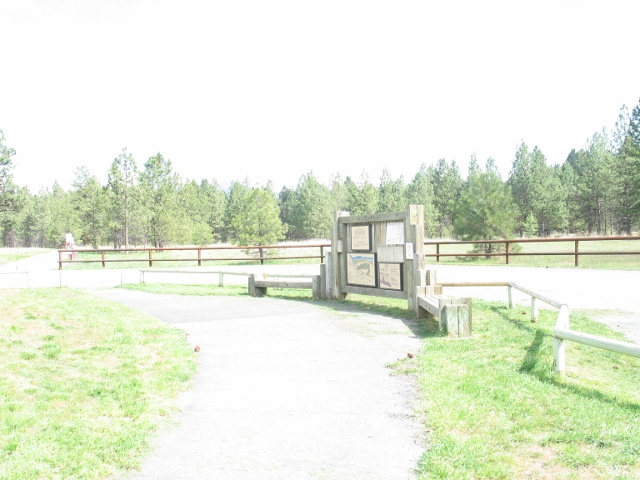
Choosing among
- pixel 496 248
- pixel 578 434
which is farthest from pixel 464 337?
pixel 496 248

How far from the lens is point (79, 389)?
4.62 metres

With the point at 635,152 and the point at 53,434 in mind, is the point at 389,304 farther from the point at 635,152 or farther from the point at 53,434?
the point at 635,152

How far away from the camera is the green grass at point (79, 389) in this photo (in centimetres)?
336

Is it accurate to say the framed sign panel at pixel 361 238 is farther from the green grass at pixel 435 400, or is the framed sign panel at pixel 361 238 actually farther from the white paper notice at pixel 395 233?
the green grass at pixel 435 400

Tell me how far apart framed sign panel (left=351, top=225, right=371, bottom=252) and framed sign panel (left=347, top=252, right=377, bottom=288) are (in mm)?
127

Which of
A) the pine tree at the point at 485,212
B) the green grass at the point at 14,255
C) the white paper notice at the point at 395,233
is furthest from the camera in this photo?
the green grass at the point at 14,255

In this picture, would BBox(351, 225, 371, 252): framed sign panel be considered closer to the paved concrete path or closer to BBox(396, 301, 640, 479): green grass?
the paved concrete path

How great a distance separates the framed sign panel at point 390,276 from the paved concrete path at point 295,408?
148 centimetres

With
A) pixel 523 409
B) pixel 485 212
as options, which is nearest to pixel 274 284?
pixel 523 409

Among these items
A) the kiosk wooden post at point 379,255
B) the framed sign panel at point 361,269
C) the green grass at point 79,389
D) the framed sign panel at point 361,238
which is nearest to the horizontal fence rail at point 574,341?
the kiosk wooden post at point 379,255

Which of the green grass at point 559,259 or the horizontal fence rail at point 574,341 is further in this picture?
the green grass at point 559,259

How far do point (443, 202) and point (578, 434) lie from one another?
6381 cm

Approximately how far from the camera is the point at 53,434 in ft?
11.9

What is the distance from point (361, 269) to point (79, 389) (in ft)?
22.1
